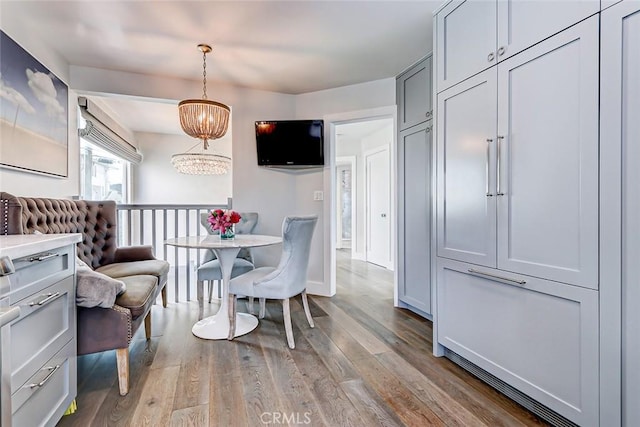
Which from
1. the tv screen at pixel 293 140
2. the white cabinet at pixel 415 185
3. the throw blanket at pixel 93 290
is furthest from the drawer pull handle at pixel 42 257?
the white cabinet at pixel 415 185

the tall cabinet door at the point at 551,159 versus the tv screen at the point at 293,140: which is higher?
the tv screen at the point at 293,140

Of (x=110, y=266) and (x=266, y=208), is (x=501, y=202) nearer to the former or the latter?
(x=266, y=208)

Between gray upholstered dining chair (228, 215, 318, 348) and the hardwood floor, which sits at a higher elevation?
gray upholstered dining chair (228, 215, 318, 348)

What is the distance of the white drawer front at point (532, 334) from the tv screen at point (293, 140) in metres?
1.97

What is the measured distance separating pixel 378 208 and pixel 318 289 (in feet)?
8.39

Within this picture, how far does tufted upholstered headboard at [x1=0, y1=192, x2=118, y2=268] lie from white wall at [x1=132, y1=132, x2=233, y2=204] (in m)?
2.95

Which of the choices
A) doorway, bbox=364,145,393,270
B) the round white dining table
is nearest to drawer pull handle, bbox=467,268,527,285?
the round white dining table

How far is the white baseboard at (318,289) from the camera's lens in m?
3.54

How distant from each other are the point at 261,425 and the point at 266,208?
2427 millimetres

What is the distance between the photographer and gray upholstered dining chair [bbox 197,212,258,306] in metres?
2.73

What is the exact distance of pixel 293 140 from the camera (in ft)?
11.2

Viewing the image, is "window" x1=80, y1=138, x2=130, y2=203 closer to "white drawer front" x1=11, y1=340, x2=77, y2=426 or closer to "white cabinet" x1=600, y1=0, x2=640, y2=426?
"white drawer front" x1=11, y1=340, x2=77, y2=426

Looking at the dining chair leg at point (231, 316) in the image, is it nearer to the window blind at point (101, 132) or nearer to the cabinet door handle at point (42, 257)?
the cabinet door handle at point (42, 257)

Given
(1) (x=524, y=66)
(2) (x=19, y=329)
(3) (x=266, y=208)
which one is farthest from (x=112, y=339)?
(1) (x=524, y=66)
